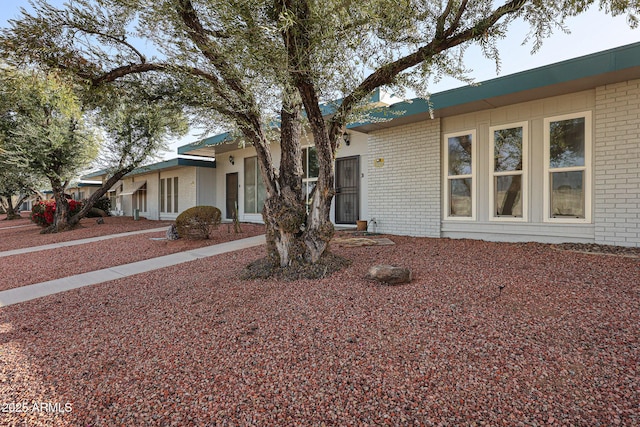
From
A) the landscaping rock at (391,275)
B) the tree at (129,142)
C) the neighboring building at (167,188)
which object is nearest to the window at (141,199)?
the neighboring building at (167,188)

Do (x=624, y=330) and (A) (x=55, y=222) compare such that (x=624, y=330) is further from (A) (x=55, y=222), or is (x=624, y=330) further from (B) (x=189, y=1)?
(A) (x=55, y=222)

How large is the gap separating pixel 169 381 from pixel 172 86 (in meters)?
4.00

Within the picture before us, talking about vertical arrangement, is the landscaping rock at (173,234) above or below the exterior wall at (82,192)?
below

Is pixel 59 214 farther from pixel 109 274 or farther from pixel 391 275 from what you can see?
pixel 391 275

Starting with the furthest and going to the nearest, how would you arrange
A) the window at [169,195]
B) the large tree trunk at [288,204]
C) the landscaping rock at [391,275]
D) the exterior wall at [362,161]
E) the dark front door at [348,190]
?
the window at [169,195]
the dark front door at [348,190]
the exterior wall at [362,161]
the large tree trunk at [288,204]
the landscaping rock at [391,275]

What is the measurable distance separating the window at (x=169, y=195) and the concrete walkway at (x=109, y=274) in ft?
31.9

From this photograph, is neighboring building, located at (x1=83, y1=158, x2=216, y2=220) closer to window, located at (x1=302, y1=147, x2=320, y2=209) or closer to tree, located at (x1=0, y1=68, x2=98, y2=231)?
tree, located at (x1=0, y1=68, x2=98, y2=231)

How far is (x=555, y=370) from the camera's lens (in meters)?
2.01

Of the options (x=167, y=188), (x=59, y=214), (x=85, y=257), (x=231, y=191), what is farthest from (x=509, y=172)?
(x=167, y=188)

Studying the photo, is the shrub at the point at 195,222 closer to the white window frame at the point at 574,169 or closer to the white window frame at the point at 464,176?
the white window frame at the point at 464,176

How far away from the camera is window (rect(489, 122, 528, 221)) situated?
624 centimetres

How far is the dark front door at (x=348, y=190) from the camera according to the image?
9484mm

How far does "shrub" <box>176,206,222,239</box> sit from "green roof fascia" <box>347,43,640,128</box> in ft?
16.1

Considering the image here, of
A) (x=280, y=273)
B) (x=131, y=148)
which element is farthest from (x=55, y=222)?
(x=280, y=273)
